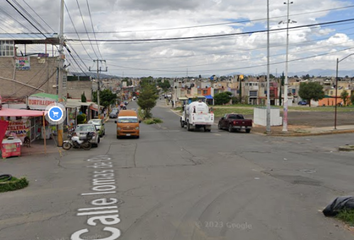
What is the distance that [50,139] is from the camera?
88.8ft

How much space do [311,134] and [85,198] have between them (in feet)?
81.6

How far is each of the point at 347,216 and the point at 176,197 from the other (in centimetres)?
409

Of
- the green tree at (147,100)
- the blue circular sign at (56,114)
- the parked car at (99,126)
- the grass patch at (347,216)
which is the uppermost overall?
the green tree at (147,100)

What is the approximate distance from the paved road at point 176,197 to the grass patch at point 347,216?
0.66 feet

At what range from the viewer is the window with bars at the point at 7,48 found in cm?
3278

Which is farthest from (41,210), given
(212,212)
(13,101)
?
(13,101)

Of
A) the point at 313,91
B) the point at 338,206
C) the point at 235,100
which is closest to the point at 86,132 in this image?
the point at 338,206

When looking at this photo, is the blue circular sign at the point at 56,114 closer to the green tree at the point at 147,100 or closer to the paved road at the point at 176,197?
the paved road at the point at 176,197

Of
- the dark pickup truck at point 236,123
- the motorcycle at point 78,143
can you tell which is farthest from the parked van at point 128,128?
the dark pickup truck at point 236,123

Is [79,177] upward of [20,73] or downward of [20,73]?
downward

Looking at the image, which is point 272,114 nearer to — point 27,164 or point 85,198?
point 27,164

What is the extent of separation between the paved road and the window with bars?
19623 mm

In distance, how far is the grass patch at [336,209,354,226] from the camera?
7.26 meters

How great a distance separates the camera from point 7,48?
32906mm
